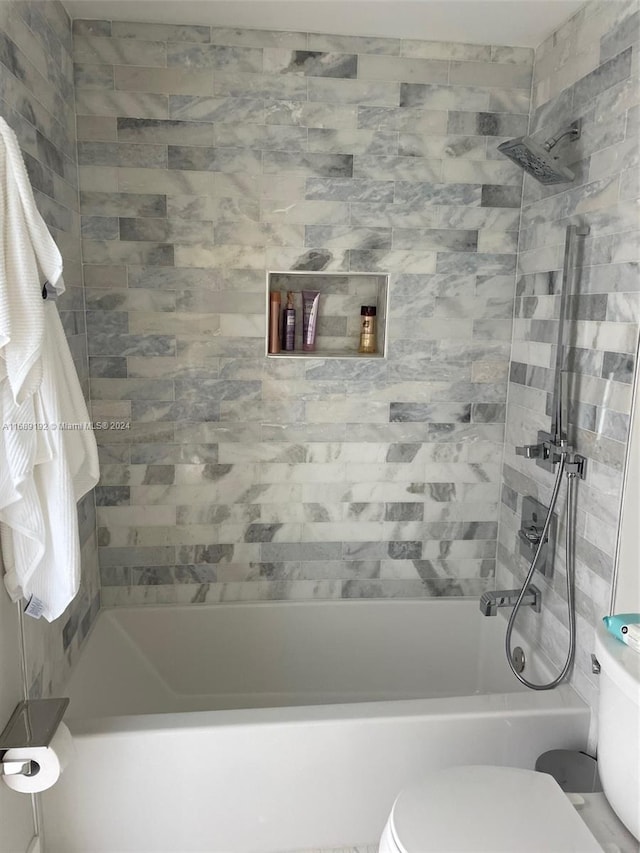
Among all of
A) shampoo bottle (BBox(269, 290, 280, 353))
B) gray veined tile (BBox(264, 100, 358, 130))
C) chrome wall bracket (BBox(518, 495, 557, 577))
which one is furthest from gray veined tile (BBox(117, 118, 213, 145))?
chrome wall bracket (BBox(518, 495, 557, 577))

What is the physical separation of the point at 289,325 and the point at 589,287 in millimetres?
1080

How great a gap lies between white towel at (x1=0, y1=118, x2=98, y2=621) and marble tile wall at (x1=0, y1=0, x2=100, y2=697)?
14cm

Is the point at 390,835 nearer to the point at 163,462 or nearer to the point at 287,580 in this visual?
the point at 287,580

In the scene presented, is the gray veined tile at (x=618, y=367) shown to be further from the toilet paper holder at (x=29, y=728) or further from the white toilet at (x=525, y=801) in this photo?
the toilet paper holder at (x=29, y=728)

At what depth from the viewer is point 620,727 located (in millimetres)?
1559

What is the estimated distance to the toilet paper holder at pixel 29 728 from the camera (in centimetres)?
164

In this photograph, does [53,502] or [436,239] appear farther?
[436,239]

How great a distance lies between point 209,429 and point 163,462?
0.73 ft

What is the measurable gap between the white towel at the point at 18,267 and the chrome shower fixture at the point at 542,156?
137 cm

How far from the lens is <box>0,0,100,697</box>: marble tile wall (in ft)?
5.80

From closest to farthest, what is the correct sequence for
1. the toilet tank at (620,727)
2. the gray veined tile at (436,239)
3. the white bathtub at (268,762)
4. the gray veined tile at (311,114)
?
the toilet tank at (620,727)
the white bathtub at (268,762)
the gray veined tile at (311,114)
the gray veined tile at (436,239)

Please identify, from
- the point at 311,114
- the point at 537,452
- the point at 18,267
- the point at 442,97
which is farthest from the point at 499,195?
the point at 18,267

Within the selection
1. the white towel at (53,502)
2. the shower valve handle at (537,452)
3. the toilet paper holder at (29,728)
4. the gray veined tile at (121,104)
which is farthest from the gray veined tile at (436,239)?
the toilet paper holder at (29,728)

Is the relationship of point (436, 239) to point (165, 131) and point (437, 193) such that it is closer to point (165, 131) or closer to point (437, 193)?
point (437, 193)
